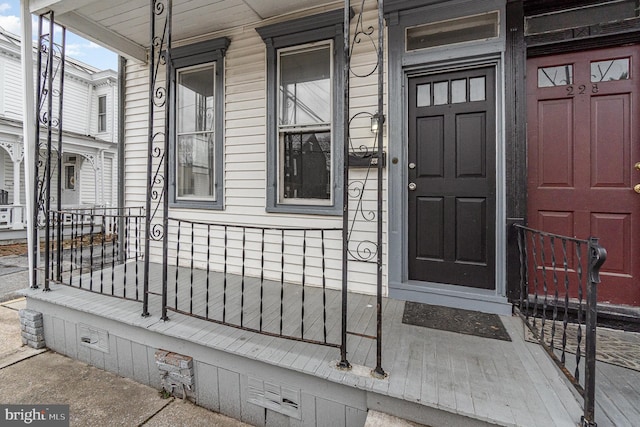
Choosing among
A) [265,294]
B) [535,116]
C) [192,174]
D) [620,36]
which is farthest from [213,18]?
[620,36]

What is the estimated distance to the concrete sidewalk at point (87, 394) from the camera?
182cm

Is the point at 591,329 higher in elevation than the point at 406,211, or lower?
lower

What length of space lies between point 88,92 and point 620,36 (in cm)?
1402

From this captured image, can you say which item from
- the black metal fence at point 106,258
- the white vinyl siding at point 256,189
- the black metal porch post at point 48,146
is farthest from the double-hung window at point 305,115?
the black metal porch post at point 48,146

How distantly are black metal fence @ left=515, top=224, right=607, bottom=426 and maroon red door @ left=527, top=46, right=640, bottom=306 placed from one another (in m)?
0.21

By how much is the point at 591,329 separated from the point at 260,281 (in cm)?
254

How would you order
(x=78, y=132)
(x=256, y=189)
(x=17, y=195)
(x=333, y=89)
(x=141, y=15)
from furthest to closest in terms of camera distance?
(x=78, y=132) → (x=17, y=195) → (x=256, y=189) → (x=141, y=15) → (x=333, y=89)

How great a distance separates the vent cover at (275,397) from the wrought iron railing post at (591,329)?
1323 millimetres

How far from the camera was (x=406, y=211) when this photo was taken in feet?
9.05

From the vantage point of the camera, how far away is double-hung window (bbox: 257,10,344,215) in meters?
2.96

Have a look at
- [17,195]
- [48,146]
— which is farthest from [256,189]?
[17,195]

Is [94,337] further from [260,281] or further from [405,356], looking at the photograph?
[405,356]

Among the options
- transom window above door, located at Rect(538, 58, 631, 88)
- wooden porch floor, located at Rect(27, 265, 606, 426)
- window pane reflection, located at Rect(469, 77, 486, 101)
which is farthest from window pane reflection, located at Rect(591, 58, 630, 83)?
wooden porch floor, located at Rect(27, 265, 606, 426)

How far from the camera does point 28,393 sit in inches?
78.9
